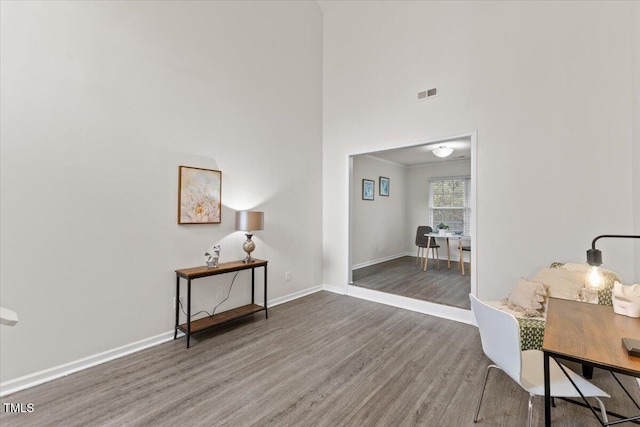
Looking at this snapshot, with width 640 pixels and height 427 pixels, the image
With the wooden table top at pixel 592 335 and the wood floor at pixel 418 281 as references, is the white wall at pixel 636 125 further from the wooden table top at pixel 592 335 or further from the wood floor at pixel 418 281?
the wood floor at pixel 418 281

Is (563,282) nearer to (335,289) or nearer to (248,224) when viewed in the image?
(335,289)

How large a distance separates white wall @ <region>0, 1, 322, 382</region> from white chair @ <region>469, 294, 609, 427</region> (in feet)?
9.02

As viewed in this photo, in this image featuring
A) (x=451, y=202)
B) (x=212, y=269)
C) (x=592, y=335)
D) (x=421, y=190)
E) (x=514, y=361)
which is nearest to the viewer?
(x=592, y=335)

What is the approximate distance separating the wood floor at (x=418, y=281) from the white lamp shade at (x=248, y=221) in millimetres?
2017

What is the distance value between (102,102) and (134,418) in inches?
98.9

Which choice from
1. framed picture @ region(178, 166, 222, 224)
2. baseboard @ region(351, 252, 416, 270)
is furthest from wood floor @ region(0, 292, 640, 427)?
baseboard @ region(351, 252, 416, 270)

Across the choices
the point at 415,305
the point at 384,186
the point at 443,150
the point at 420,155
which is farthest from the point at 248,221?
the point at 420,155

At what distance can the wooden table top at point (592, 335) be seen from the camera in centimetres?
110

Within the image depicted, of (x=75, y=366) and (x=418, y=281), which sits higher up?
(x=418, y=281)

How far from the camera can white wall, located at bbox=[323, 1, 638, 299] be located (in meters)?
2.60

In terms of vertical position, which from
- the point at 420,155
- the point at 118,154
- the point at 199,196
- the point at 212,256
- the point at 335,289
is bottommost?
the point at 335,289

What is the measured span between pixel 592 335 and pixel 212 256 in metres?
3.09

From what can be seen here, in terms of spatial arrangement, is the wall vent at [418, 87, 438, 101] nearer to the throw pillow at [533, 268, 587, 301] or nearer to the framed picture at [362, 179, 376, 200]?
the throw pillow at [533, 268, 587, 301]

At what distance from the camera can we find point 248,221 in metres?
3.32
